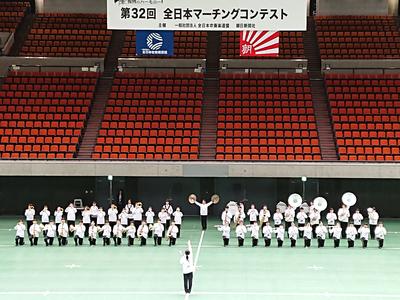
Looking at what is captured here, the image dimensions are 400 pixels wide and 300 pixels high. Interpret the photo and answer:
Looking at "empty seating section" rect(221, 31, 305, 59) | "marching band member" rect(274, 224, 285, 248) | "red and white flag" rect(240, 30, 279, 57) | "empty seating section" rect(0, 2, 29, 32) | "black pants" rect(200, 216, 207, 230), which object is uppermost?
"empty seating section" rect(0, 2, 29, 32)

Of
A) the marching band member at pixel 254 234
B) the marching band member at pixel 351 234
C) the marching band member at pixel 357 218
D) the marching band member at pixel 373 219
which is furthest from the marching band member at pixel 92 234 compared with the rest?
the marching band member at pixel 373 219

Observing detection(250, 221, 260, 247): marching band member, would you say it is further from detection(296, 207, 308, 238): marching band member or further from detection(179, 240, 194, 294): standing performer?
detection(179, 240, 194, 294): standing performer

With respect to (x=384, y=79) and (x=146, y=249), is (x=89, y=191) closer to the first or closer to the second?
(x=146, y=249)

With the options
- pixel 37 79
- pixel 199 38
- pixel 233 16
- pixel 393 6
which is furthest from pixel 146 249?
pixel 393 6

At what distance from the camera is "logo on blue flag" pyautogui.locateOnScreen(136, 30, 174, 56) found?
3353 cm

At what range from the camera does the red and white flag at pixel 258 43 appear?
33062mm

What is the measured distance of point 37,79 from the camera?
42562 millimetres

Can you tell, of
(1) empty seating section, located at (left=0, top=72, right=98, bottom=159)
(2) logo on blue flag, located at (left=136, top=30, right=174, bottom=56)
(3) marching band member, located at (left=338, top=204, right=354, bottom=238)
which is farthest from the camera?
(1) empty seating section, located at (left=0, top=72, right=98, bottom=159)

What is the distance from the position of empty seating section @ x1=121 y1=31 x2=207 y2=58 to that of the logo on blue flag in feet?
33.6

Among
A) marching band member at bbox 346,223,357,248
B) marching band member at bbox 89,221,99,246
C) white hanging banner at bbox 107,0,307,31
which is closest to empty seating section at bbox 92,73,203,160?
marching band member at bbox 89,221,99,246

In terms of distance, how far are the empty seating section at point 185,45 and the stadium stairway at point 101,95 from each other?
1.81 ft

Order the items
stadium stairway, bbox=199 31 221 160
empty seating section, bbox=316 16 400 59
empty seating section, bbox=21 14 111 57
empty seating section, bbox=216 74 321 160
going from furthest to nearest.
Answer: empty seating section, bbox=21 14 111 57 < empty seating section, bbox=316 16 400 59 < stadium stairway, bbox=199 31 221 160 < empty seating section, bbox=216 74 321 160

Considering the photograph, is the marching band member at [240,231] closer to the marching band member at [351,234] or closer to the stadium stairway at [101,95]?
the marching band member at [351,234]

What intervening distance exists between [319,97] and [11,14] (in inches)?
746
